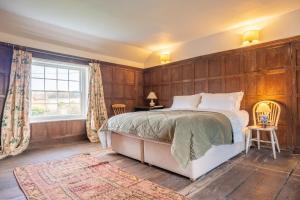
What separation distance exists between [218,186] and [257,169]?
82 cm

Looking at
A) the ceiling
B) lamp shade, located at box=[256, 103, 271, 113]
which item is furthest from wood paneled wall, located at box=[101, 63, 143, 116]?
lamp shade, located at box=[256, 103, 271, 113]

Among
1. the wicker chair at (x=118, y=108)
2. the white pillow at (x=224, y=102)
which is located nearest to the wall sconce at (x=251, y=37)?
the white pillow at (x=224, y=102)

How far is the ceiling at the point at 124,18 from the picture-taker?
2695 millimetres

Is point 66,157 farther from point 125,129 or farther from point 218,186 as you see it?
point 218,186

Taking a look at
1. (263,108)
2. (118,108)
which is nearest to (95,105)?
(118,108)

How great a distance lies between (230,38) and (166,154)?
114 inches

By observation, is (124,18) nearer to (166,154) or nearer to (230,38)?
(230,38)

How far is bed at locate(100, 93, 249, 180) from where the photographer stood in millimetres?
1934

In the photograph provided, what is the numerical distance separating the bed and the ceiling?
5.64ft

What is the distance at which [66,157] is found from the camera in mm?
2916

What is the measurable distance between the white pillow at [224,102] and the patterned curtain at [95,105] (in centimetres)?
244

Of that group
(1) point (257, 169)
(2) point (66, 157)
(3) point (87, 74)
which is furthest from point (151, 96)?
(1) point (257, 169)

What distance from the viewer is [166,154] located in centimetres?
224

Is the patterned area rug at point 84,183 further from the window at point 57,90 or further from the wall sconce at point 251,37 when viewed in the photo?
the wall sconce at point 251,37
